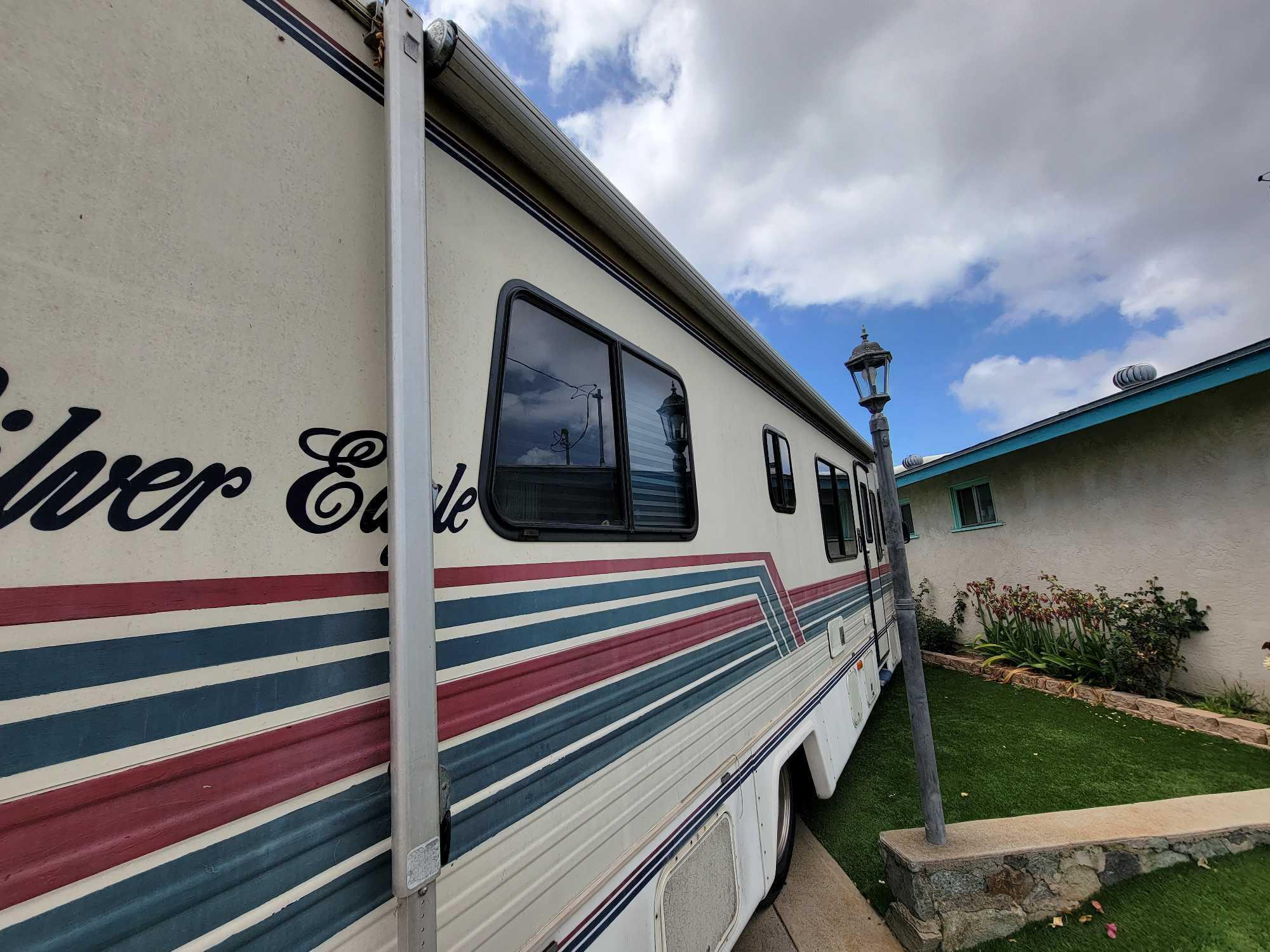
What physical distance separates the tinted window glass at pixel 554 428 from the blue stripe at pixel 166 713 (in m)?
0.55

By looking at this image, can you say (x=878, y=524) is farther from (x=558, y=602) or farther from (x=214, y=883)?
(x=214, y=883)

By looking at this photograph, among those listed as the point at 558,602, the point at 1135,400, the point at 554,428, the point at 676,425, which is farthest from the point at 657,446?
the point at 1135,400

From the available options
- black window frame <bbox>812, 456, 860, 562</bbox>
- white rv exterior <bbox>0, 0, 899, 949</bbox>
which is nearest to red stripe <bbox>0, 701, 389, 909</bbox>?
white rv exterior <bbox>0, 0, 899, 949</bbox>

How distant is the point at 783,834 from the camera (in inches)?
126

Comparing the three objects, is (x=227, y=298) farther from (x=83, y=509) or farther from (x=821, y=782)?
(x=821, y=782)

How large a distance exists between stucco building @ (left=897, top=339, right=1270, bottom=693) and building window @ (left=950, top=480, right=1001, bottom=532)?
0.06 m

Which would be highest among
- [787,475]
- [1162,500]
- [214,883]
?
[787,475]

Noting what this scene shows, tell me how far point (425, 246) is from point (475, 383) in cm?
35

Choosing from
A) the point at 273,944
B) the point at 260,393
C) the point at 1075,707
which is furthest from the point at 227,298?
the point at 1075,707

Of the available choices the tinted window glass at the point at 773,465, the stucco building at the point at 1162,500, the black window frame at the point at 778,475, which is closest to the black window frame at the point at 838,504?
the black window frame at the point at 778,475

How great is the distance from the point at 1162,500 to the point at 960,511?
2978 mm

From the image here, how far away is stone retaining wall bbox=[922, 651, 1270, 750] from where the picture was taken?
472 centimetres

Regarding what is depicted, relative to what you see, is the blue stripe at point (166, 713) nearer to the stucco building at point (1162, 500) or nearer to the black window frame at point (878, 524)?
the black window frame at point (878, 524)

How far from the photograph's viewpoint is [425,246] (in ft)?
3.97
